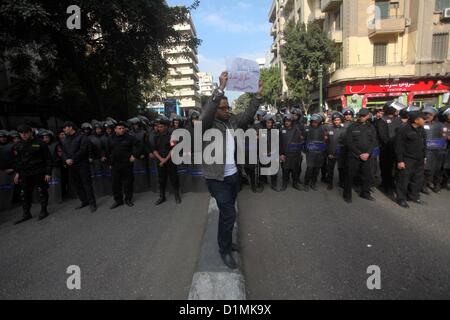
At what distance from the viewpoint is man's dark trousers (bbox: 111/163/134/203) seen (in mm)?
6523

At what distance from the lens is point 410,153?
18.9 feet

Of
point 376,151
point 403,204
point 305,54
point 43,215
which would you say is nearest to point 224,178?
point 403,204

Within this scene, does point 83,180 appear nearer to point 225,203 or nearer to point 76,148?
point 76,148

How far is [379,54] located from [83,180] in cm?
2531

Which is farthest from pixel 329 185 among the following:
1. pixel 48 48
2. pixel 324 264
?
pixel 48 48

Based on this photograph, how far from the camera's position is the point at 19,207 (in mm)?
7129

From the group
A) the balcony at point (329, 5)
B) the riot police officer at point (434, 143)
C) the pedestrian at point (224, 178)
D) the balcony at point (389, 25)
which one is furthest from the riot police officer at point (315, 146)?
the balcony at point (329, 5)

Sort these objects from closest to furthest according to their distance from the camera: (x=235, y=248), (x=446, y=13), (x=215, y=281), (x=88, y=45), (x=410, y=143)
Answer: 1. (x=215, y=281)
2. (x=235, y=248)
3. (x=410, y=143)
4. (x=88, y=45)
5. (x=446, y=13)

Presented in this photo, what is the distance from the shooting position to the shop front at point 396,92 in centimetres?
2333

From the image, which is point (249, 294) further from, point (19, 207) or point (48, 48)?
point (48, 48)

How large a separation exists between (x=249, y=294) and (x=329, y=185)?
15.9 ft

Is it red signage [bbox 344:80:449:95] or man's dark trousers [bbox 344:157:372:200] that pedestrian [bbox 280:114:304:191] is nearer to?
man's dark trousers [bbox 344:157:372:200]

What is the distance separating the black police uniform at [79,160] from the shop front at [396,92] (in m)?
20.6

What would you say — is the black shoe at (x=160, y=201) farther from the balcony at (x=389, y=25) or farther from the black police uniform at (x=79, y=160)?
the balcony at (x=389, y=25)
